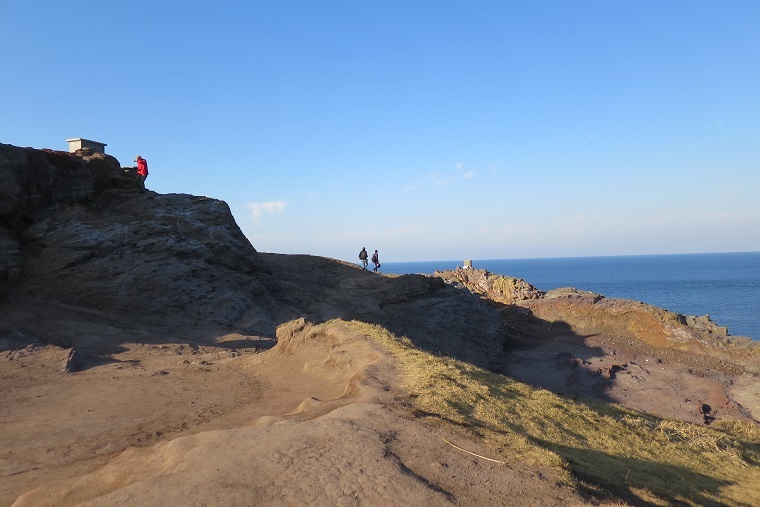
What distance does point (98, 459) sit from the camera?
25.1ft

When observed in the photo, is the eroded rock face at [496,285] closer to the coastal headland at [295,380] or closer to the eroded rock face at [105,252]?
the coastal headland at [295,380]

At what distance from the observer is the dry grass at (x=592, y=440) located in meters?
6.61

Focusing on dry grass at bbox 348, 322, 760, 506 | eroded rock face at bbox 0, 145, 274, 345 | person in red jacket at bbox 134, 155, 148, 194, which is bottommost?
dry grass at bbox 348, 322, 760, 506

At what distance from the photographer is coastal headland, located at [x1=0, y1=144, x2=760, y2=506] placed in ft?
19.5

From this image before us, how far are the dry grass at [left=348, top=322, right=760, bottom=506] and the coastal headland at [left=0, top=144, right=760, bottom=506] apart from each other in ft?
0.17

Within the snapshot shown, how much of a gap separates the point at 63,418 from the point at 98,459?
2.77 meters

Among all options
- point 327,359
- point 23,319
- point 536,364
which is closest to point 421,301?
point 536,364

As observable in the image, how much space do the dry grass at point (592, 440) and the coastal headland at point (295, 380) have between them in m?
0.05

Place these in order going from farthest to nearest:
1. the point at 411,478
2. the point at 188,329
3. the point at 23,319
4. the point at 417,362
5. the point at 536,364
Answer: the point at 536,364 → the point at 188,329 → the point at 23,319 → the point at 417,362 → the point at 411,478

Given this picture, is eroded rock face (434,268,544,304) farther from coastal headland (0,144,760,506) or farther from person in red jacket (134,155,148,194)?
person in red jacket (134,155,148,194)

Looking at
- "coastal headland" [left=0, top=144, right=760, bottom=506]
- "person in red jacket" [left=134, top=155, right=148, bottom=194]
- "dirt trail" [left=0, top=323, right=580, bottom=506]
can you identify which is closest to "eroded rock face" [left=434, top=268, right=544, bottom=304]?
"coastal headland" [left=0, top=144, right=760, bottom=506]

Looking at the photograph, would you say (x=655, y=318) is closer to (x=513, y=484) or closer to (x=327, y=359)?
(x=327, y=359)

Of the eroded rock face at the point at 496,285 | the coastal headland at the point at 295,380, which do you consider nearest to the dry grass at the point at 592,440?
the coastal headland at the point at 295,380

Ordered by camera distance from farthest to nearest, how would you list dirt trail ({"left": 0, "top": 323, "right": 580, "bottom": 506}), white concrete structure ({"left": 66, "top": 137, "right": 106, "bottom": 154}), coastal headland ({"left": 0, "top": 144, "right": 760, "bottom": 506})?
white concrete structure ({"left": 66, "top": 137, "right": 106, "bottom": 154}), coastal headland ({"left": 0, "top": 144, "right": 760, "bottom": 506}), dirt trail ({"left": 0, "top": 323, "right": 580, "bottom": 506})
